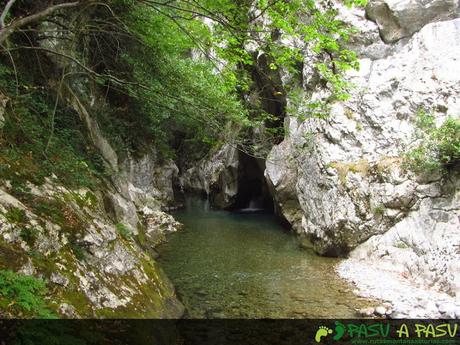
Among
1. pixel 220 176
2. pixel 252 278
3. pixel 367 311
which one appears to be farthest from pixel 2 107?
pixel 220 176

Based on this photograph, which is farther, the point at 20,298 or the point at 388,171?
the point at 388,171

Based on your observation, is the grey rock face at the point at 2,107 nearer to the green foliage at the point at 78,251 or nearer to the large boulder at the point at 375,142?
the green foliage at the point at 78,251

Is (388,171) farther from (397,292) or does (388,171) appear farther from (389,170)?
(397,292)

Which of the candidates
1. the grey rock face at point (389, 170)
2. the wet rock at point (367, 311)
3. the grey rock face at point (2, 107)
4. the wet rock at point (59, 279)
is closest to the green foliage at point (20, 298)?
the wet rock at point (59, 279)

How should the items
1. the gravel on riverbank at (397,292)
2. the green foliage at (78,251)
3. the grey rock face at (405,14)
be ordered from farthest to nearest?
the grey rock face at (405,14) < the gravel on riverbank at (397,292) < the green foliage at (78,251)

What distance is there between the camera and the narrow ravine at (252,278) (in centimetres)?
863

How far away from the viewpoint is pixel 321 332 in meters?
7.50

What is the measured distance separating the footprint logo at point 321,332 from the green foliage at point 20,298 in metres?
5.32

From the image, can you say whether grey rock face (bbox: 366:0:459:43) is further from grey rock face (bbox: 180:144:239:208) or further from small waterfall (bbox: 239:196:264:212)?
small waterfall (bbox: 239:196:264:212)

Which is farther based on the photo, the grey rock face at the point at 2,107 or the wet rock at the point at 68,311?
the grey rock face at the point at 2,107

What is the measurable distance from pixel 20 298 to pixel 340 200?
12.0 meters

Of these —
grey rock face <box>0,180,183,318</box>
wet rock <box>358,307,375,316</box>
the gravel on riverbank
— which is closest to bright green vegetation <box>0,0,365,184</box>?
grey rock face <box>0,180,183,318</box>

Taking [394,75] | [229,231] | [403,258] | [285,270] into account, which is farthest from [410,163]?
[229,231]

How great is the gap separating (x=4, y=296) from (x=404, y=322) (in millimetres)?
8013
